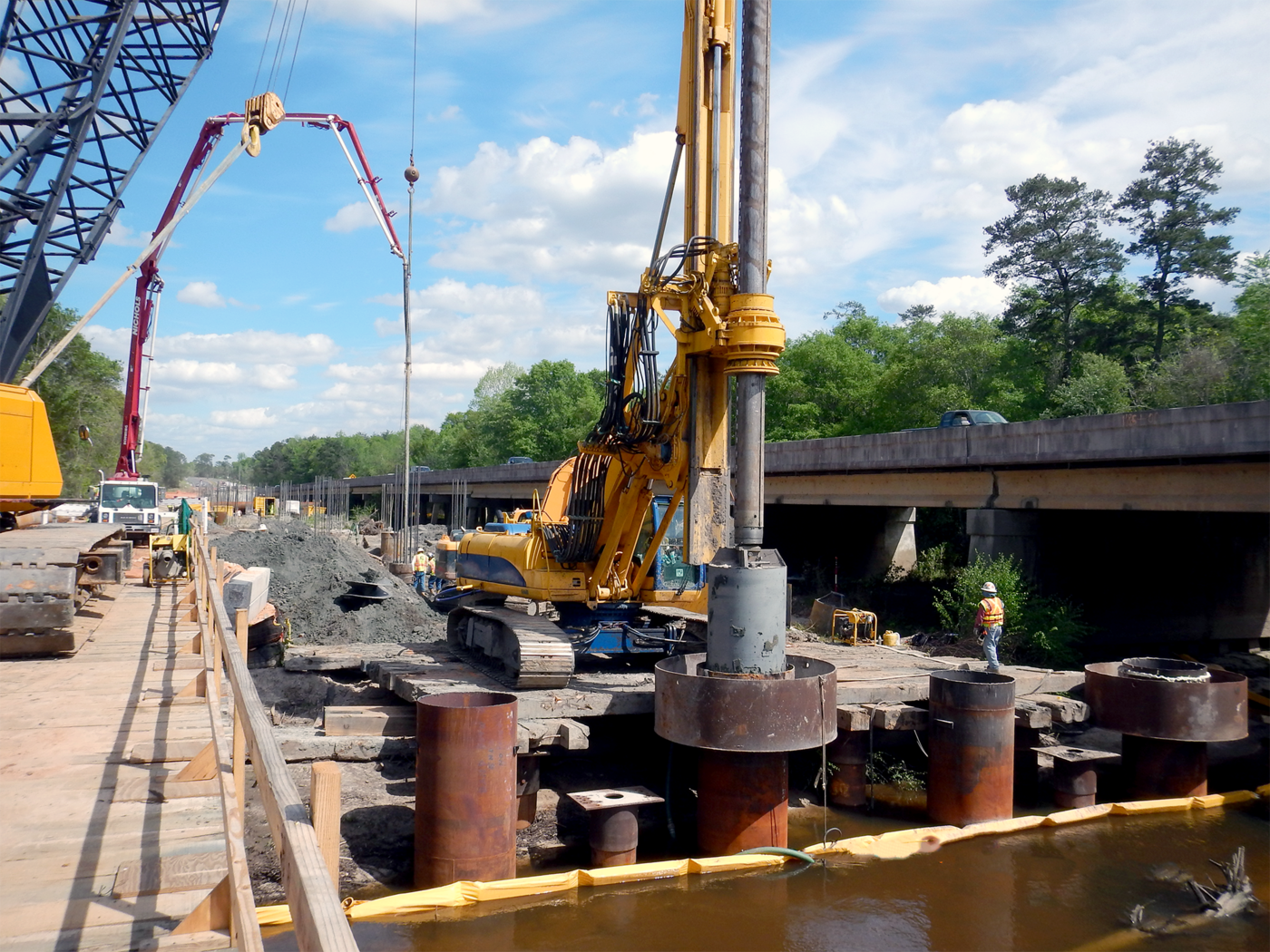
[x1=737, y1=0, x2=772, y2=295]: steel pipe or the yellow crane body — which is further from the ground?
[x1=737, y1=0, x2=772, y2=295]: steel pipe

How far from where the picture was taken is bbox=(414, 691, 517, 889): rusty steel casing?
27.4 ft

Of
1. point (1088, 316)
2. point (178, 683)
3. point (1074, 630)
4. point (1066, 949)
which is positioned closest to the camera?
point (1066, 949)

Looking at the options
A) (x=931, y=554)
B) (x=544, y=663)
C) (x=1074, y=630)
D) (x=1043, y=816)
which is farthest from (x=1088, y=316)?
(x=544, y=663)

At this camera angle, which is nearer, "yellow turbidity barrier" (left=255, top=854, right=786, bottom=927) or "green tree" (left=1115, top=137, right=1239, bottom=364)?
"yellow turbidity barrier" (left=255, top=854, right=786, bottom=927)

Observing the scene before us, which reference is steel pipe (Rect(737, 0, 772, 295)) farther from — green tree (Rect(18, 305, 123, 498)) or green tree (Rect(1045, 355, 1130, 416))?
green tree (Rect(18, 305, 123, 498))

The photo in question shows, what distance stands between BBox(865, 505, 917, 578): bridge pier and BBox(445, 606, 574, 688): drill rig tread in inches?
696

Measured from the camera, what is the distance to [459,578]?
14.5m

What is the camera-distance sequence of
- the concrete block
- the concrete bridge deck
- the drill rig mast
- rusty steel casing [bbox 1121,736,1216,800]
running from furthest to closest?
the concrete block → the concrete bridge deck → rusty steel casing [bbox 1121,736,1216,800] → the drill rig mast

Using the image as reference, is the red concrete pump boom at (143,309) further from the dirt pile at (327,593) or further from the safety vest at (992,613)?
the safety vest at (992,613)

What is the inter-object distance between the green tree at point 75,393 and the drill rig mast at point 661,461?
39.7 m

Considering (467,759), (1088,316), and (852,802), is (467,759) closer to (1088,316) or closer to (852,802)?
(852,802)

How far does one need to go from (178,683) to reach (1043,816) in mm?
9316

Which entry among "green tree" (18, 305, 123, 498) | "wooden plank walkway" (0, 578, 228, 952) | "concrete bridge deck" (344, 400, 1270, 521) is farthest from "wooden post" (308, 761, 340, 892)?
"green tree" (18, 305, 123, 498)

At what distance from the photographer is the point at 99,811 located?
5051 millimetres
